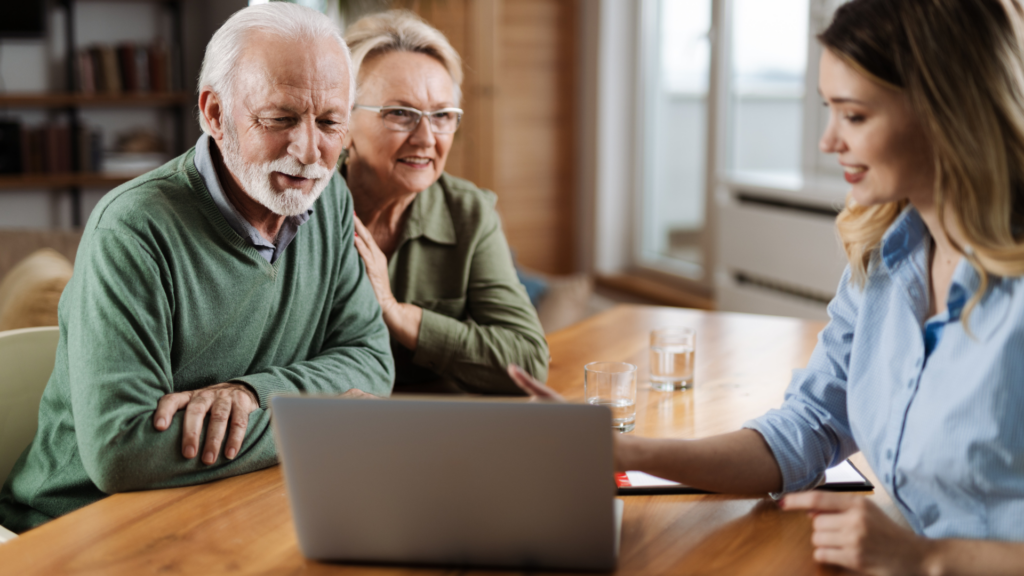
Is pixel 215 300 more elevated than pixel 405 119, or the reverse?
pixel 405 119

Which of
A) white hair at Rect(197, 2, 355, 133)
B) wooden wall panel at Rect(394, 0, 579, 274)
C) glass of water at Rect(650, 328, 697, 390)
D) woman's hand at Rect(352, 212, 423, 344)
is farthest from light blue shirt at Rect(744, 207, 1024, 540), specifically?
wooden wall panel at Rect(394, 0, 579, 274)

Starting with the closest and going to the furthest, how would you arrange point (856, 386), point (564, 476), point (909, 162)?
point (564, 476), point (909, 162), point (856, 386)

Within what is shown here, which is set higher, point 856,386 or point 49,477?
point 856,386

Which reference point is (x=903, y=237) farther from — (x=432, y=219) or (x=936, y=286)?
(x=432, y=219)

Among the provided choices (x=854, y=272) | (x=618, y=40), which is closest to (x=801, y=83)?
(x=618, y=40)

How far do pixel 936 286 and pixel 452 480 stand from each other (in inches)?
23.9

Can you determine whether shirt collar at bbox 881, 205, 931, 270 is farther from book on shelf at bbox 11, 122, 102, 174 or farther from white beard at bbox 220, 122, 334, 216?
book on shelf at bbox 11, 122, 102, 174

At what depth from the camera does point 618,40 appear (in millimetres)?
4969

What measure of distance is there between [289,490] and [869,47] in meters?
0.76

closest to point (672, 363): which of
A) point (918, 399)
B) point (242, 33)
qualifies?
point (918, 399)

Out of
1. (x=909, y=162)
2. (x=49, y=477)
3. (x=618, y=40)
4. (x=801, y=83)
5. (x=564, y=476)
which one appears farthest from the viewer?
(x=618, y=40)

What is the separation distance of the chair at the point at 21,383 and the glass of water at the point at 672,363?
3.33 feet

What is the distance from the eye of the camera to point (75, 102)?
4672 millimetres

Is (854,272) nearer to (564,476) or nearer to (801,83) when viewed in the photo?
(564,476)
